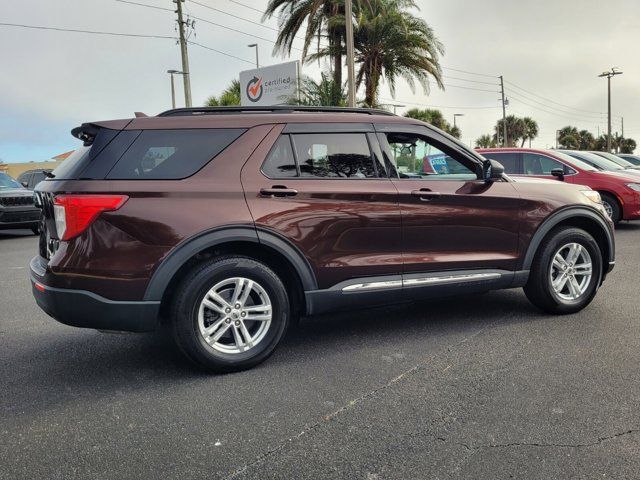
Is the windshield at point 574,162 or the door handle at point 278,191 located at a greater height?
the windshield at point 574,162

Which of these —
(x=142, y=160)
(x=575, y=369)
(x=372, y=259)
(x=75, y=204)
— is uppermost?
(x=142, y=160)

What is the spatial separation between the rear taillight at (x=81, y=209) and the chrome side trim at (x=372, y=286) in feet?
5.46

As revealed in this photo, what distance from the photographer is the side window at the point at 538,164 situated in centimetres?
1068

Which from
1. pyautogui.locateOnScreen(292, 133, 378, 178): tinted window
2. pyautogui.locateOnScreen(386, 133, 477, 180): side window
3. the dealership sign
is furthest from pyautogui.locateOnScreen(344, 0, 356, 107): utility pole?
pyautogui.locateOnScreen(292, 133, 378, 178): tinted window

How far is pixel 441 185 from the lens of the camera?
14.2ft

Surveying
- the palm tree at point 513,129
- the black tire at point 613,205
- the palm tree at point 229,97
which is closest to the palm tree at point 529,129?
the palm tree at point 513,129

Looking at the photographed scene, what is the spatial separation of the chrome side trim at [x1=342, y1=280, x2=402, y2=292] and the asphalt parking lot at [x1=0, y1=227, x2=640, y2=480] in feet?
1.52

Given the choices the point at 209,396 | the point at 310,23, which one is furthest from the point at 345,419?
the point at 310,23

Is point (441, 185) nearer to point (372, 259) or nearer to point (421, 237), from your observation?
point (421, 237)

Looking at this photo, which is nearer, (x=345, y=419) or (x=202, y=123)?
(x=345, y=419)

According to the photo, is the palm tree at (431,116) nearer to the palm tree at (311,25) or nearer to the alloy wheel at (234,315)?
the palm tree at (311,25)

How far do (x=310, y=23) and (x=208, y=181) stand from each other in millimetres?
18587

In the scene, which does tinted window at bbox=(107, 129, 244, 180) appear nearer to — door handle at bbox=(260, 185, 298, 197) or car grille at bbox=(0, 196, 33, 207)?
door handle at bbox=(260, 185, 298, 197)

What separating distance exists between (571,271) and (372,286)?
79.2 inches
